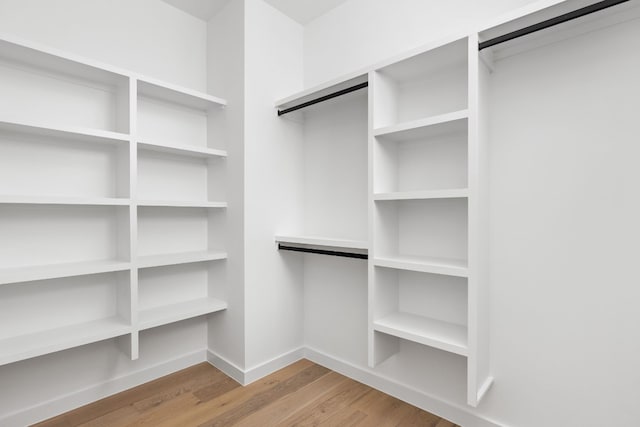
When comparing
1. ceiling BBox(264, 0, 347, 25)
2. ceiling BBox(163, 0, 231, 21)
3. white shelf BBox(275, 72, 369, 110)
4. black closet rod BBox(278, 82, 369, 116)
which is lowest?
black closet rod BBox(278, 82, 369, 116)

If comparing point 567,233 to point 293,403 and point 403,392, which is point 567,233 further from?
Result: point 293,403

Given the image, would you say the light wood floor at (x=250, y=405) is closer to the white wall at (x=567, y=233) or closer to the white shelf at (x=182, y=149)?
the white wall at (x=567, y=233)

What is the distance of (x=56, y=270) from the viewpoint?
5.14 feet

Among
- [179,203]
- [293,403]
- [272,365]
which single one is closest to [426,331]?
[293,403]

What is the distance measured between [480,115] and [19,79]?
7.70 feet

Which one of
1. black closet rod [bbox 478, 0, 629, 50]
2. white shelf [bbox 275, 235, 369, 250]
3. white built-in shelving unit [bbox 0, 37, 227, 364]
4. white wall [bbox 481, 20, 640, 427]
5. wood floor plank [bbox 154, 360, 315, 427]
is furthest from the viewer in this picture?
white shelf [bbox 275, 235, 369, 250]

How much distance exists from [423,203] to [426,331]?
696 millimetres

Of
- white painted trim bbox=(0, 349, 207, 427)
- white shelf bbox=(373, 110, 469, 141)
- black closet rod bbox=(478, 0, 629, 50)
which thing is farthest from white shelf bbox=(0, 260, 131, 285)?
black closet rod bbox=(478, 0, 629, 50)

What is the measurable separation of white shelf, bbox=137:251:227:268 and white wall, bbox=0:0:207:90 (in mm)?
1254

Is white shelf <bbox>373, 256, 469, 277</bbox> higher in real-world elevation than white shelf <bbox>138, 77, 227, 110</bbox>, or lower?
lower

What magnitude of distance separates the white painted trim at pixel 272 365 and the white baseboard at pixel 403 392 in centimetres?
9

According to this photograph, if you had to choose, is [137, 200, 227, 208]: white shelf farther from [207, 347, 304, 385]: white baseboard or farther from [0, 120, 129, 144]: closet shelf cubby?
[207, 347, 304, 385]: white baseboard

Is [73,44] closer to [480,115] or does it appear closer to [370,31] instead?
[370,31]

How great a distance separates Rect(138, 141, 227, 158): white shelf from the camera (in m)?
1.90
